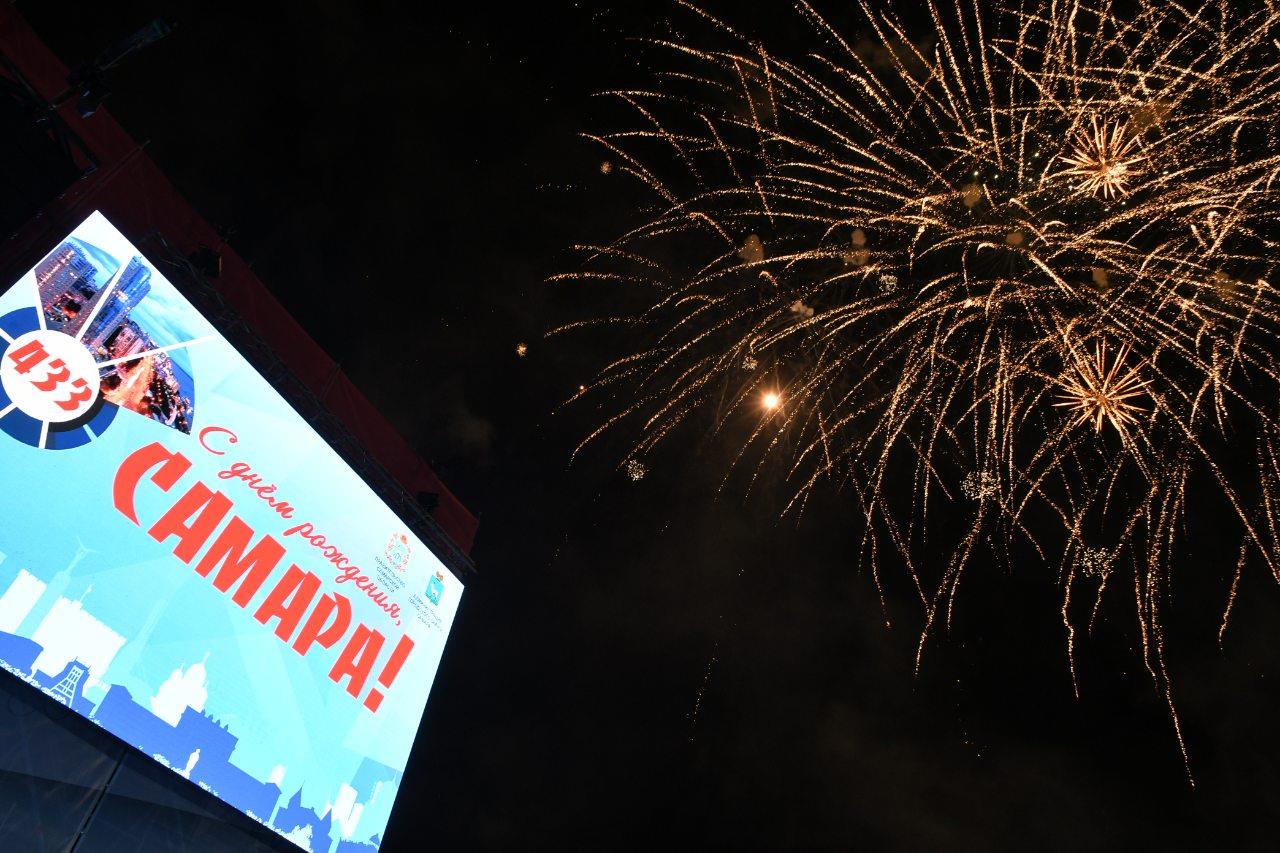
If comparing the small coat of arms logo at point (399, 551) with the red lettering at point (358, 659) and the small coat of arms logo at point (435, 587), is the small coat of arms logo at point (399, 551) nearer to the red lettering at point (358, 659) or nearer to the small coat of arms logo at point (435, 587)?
the small coat of arms logo at point (435, 587)

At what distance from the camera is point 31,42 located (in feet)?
24.7

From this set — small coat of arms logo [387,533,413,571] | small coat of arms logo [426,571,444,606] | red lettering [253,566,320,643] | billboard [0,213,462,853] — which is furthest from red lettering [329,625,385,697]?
small coat of arms logo [426,571,444,606]

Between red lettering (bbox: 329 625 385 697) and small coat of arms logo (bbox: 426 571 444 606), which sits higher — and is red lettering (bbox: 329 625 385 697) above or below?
below

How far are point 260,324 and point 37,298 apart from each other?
333 centimetres

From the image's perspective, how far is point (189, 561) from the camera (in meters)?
7.73

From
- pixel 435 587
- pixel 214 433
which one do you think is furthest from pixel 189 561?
pixel 435 587

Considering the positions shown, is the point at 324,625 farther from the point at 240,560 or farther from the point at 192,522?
the point at 192,522

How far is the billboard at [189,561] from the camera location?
6.41 m

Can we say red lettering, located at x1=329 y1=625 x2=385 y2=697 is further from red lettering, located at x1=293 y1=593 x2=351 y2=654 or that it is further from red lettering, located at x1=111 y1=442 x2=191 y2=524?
red lettering, located at x1=111 y1=442 x2=191 y2=524

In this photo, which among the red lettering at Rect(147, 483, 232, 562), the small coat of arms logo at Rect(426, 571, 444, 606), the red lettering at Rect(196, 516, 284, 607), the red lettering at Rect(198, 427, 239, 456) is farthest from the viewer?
the small coat of arms logo at Rect(426, 571, 444, 606)

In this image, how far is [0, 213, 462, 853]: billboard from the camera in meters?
6.41

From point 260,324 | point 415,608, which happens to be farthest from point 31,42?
point 415,608

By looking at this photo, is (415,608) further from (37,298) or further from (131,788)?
(37,298)

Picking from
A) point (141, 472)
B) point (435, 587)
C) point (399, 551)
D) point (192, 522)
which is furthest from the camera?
point (435, 587)
